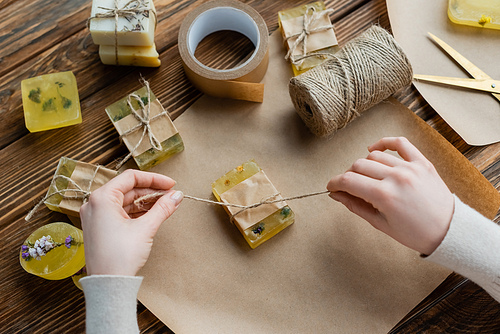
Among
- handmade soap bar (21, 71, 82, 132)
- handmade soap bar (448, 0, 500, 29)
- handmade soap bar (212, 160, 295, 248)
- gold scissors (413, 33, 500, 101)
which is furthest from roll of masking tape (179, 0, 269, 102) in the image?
handmade soap bar (448, 0, 500, 29)

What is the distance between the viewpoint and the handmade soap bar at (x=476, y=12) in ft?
3.83

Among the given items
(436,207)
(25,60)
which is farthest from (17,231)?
(436,207)

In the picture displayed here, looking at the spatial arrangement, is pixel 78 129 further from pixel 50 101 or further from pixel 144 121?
pixel 144 121

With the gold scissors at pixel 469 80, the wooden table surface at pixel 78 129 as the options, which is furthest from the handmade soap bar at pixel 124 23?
the gold scissors at pixel 469 80

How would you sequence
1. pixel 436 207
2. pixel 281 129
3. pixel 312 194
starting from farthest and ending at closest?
1. pixel 281 129
2. pixel 312 194
3. pixel 436 207

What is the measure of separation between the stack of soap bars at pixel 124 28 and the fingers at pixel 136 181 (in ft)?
1.12

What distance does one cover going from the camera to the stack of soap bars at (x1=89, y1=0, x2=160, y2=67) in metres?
1.07

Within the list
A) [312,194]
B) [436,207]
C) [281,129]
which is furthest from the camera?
[281,129]

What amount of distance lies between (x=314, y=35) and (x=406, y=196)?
0.51 meters

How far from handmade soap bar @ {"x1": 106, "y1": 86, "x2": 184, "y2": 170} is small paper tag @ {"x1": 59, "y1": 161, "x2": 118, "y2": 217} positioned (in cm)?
8

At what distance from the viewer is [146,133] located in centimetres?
108

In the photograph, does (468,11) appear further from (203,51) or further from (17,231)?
(17,231)

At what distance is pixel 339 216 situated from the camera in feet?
3.57

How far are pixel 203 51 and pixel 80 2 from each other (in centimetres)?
38
